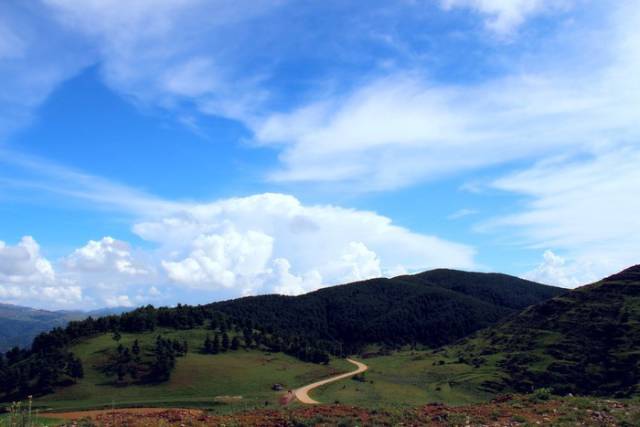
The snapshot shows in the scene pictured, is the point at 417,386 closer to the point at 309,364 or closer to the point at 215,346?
the point at 309,364

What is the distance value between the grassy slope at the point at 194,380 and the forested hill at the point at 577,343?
36.3 m

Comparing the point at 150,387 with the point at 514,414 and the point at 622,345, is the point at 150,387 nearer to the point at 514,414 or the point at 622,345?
the point at 514,414

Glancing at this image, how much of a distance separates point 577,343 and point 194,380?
2913 inches

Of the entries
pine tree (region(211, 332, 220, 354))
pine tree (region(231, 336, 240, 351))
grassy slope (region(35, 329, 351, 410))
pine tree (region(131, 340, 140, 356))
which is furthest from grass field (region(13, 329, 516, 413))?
pine tree (region(131, 340, 140, 356))

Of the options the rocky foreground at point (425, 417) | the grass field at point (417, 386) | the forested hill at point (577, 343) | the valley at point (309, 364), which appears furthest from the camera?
the forested hill at point (577, 343)

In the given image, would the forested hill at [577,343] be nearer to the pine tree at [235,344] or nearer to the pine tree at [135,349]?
the pine tree at [235,344]

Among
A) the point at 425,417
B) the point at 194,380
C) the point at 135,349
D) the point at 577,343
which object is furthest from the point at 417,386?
the point at 425,417

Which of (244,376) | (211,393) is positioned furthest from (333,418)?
(244,376)

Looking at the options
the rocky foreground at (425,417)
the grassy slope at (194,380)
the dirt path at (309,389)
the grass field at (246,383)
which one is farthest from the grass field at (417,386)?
the rocky foreground at (425,417)

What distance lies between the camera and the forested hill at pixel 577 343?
3327 inches

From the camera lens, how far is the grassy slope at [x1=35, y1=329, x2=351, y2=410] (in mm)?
72750

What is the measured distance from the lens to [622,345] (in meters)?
92.6

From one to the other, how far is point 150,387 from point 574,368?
2909 inches

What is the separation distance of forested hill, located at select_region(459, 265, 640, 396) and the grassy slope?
36.3 metres
